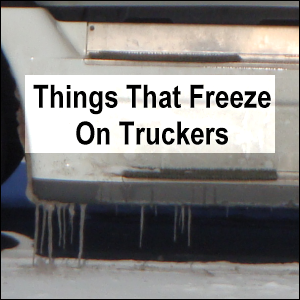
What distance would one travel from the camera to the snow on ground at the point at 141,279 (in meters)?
1.86

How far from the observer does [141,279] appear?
6.86 feet

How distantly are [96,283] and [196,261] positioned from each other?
669 mm

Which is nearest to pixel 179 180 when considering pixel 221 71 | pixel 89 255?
pixel 221 71

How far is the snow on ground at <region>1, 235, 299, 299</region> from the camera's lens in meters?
1.86

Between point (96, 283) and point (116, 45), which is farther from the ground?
point (116, 45)

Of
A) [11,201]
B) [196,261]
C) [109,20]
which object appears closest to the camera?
[109,20]

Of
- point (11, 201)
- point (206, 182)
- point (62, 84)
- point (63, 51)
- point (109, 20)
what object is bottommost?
point (11, 201)

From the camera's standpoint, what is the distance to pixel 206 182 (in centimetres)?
185

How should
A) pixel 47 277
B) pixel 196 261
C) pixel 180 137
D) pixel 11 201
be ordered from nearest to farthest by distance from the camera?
pixel 180 137 < pixel 47 277 < pixel 196 261 < pixel 11 201

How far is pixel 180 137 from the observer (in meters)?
1.80

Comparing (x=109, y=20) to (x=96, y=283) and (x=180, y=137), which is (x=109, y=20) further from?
(x=96, y=283)

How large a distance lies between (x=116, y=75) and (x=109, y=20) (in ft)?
0.87

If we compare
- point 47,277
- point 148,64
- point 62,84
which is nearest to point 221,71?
point 148,64

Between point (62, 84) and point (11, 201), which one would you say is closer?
point (62, 84)
